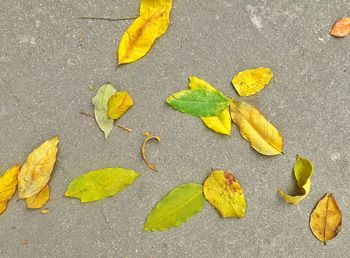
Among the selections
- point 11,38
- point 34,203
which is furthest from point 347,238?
point 11,38

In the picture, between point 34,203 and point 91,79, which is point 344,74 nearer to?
point 91,79

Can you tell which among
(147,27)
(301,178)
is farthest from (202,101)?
(301,178)

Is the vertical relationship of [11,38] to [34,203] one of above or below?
above

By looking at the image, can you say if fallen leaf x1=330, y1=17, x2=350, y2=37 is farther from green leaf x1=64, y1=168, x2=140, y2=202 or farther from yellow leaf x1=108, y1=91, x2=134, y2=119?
green leaf x1=64, y1=168, x2=140, y2=202

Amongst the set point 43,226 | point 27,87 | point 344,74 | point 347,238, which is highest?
point 344,74

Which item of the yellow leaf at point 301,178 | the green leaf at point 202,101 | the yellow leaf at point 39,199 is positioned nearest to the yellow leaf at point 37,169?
the yellow leaf at point 39,199
